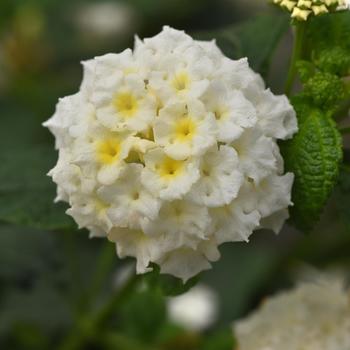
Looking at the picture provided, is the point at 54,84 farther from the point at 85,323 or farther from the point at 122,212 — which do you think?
the point at 122,212

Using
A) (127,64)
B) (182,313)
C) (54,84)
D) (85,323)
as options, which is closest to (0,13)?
(54,84)

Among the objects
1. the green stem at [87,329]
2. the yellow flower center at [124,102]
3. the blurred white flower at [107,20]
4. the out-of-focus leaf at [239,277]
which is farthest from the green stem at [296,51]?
the blurred white flower at [107,20]

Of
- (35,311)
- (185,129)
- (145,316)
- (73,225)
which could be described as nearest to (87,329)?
(145,316)

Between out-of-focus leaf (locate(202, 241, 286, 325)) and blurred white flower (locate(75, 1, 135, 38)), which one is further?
blurred white flower (locate(75, 1, 135, 38))

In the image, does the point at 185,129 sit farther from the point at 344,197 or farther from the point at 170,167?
the point at 344,197

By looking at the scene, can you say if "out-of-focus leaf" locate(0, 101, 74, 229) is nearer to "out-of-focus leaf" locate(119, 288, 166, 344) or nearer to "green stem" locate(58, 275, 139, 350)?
"green stem" locate(58, 275, 139, 350)

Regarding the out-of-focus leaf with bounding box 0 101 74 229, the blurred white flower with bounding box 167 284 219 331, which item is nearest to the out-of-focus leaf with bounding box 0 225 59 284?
the out-of-focus leaf with bounding box 0 101 74 229

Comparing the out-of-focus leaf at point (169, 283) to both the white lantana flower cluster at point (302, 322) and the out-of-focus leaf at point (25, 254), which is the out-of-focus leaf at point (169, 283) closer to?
the white lantana flower cluster at point (302, 322)
